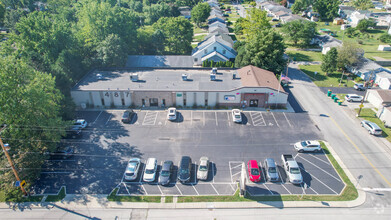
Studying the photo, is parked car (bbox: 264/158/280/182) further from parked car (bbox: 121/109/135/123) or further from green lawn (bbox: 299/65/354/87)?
green lawn (bbox: 299/65/354/87)

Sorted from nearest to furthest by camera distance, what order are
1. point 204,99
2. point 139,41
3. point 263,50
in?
point 204,99, point 263,50, point 139,41

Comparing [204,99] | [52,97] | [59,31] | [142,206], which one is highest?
[59,31]

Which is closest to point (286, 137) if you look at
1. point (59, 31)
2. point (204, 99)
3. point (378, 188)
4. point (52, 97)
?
point (378, 188)

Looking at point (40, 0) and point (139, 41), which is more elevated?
point (40, 0)

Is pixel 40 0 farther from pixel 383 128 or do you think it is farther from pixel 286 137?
pixel 383 128

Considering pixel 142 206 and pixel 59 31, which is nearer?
pixel 142 206

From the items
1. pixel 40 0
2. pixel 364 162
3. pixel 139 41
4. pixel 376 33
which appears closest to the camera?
pixel 364 162

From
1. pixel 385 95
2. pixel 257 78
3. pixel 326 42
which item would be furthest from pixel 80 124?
pixel 326 42

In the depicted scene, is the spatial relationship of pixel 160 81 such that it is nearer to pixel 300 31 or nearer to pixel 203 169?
pixel 203 169

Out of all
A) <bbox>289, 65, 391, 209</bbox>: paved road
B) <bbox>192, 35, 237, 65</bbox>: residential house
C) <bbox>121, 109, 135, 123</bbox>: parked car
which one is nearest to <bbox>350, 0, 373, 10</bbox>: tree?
<bbox>192, 35, 237, 65</bbox>: residential house
